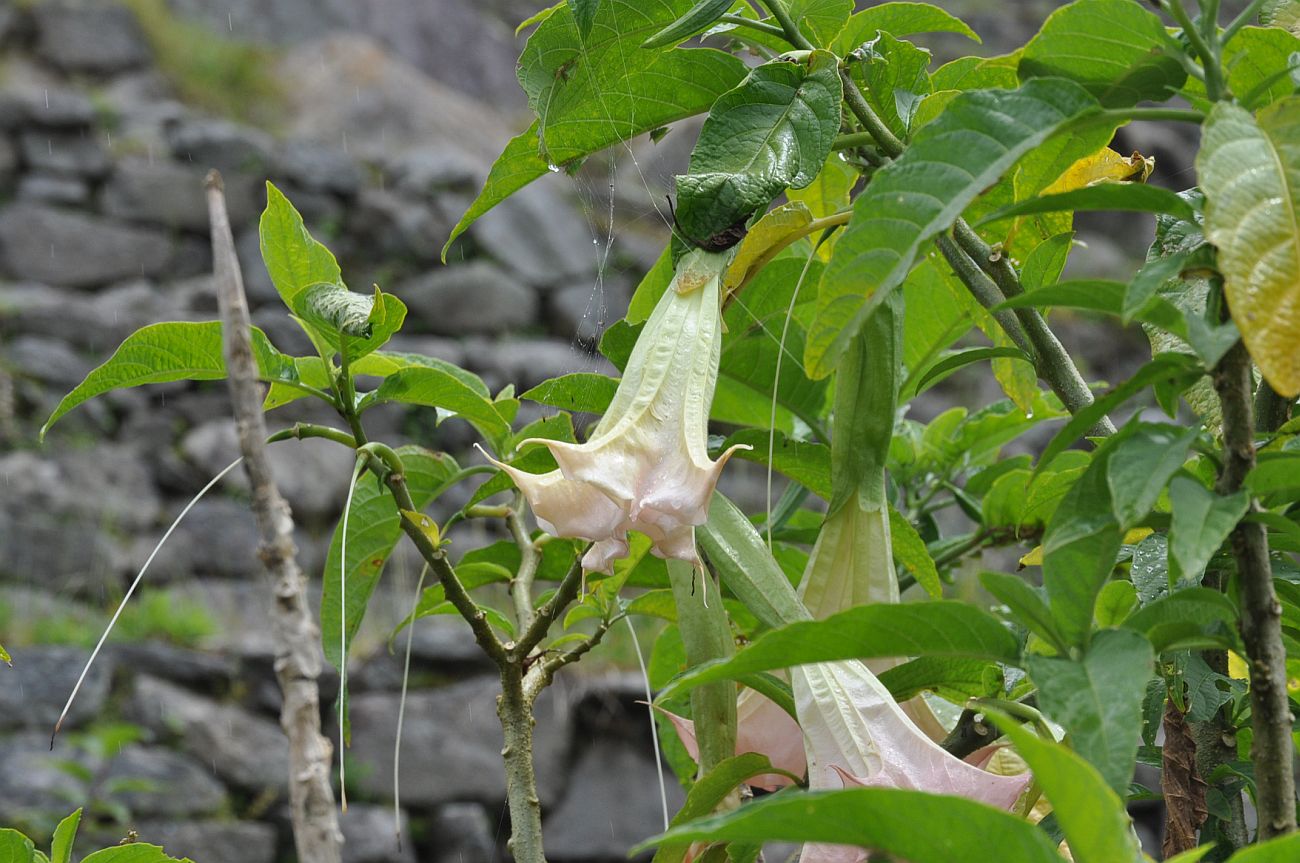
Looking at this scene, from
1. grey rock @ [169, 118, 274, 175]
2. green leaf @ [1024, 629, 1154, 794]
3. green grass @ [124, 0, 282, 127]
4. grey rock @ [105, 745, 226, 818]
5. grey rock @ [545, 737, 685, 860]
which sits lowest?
grey rock @ [545, 737, 685, 860]

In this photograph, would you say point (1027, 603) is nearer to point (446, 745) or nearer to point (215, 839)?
point (215, 839)

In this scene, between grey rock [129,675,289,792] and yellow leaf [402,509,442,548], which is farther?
grey rock [129,675,289,792]

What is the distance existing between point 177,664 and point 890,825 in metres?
3.96

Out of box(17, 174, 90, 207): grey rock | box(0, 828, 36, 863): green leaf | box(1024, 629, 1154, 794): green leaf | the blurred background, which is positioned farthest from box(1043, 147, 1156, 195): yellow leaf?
box(17, 174, 90, 207): grey rock

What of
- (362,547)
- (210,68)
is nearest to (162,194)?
(210,68)

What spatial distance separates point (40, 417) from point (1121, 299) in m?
4.79

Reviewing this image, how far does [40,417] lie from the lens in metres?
4.57

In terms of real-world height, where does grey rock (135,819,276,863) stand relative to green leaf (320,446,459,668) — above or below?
below

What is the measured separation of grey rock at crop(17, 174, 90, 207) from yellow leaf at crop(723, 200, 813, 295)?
5291 millimetres

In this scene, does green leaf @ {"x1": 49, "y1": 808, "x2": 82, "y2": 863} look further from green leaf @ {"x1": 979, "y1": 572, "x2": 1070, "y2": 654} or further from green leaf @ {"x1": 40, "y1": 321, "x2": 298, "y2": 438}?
green leaf @ {"x1": 979, "y1": 572, "x2": 1070, "y2": 654}

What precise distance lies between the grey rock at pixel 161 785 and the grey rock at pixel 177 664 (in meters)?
0.28

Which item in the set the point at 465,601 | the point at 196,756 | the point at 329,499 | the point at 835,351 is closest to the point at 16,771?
the point at 196,756

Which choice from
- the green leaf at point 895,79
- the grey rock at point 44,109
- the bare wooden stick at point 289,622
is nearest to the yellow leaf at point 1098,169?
the green leaf at point 895,79

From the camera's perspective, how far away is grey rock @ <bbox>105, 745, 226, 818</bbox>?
3.49 meters
